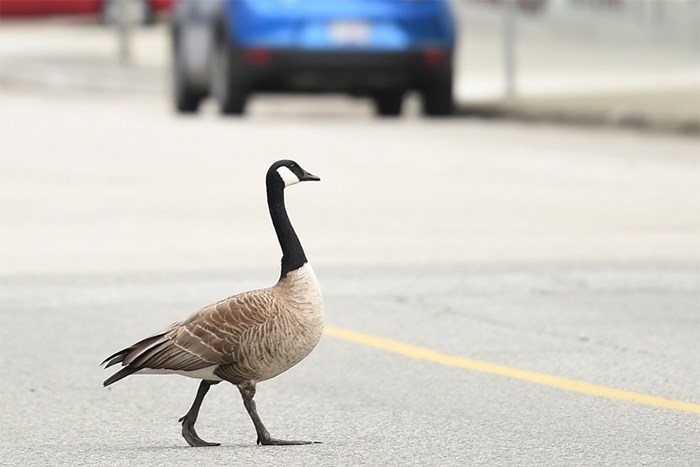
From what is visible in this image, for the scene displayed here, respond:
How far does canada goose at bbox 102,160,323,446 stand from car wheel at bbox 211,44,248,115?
14392mm

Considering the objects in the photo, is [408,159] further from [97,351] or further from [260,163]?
[97,351]

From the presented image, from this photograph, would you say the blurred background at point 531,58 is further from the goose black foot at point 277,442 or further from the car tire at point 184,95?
the goose black foot at point 277,442

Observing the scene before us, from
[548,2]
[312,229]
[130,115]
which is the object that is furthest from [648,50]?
[312,229]

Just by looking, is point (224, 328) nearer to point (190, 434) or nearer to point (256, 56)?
point (190, 434)

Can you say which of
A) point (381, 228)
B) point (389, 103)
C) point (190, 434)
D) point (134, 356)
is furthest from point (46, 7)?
point (134, 356)

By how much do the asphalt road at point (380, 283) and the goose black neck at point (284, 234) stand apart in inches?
24.8

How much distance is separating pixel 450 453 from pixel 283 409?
3.90ft

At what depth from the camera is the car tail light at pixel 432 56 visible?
20.4 m

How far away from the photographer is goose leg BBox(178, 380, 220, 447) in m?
6.36

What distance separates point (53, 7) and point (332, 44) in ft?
76.8

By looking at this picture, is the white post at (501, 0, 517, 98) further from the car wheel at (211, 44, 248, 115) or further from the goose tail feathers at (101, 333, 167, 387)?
the goose tail feathers at (101, 333, 167, 387)

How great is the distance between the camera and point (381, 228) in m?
13.3

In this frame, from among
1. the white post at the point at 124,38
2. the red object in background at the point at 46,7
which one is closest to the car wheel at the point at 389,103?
the white post at the point at 124,38

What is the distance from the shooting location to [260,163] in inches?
688
